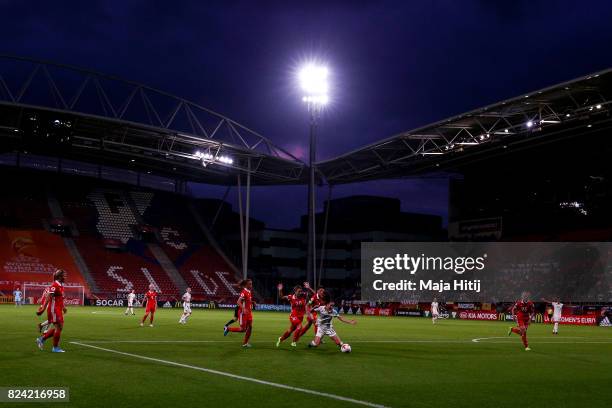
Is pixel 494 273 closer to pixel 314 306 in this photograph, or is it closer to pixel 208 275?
pixel 208 275

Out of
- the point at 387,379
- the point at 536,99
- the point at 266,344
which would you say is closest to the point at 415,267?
the point at 536,99

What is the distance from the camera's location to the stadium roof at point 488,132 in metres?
43.2

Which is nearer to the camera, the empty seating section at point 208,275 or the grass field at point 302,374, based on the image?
the grass field at point 302,374

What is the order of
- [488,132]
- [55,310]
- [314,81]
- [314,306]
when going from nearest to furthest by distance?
[55,310] < [314,306] < [488,132] < [314,81]

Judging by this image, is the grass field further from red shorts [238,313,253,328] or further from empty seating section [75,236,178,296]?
empty seating section [75,236,178,296]

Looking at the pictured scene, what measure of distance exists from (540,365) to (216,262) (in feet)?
212

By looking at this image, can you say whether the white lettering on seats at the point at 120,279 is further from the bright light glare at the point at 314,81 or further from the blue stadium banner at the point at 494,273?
the bright light glare at the point at 314,81

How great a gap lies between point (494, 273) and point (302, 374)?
5319cm

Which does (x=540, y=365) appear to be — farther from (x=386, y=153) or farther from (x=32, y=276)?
(x=32, y=276)

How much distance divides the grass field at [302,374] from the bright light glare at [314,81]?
3383cm

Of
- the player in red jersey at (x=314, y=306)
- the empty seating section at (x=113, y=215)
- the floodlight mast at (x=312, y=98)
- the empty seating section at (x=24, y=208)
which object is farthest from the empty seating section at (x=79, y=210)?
the player in red jersey at (x=314, y=306)

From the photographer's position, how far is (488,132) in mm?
49781

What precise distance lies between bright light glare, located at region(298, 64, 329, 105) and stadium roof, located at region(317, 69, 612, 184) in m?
6.40

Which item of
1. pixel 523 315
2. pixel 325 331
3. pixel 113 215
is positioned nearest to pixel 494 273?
pixel 113 215
